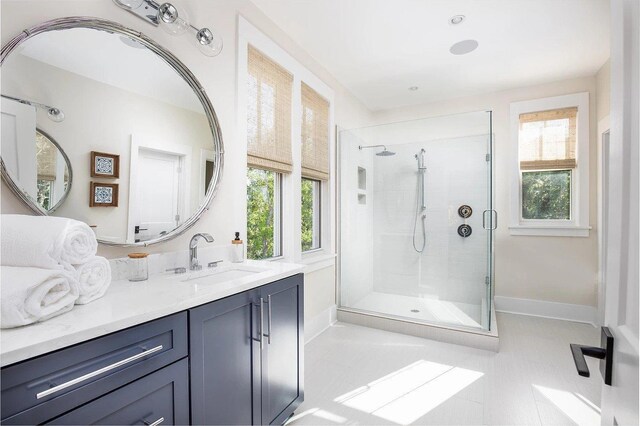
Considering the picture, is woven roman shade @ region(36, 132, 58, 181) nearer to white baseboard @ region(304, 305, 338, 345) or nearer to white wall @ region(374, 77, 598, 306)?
white baseboard @ region(304, 305, 338, 345)

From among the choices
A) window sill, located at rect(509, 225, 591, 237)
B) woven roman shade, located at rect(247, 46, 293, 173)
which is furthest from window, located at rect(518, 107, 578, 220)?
woven roman shade, located at rect(247, 46, 293, 173)

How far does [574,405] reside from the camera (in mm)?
1860

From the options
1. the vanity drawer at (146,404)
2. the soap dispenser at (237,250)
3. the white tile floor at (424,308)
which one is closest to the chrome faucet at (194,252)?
the soap dispenser at (237,250)

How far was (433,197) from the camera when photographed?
332 centimetres

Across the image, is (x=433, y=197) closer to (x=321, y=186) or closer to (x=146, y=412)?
(x=321, y=186)

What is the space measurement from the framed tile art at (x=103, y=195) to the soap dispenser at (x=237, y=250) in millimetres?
699

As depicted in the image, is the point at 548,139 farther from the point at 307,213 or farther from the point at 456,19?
the point at 307,213

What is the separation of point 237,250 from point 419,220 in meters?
2.25

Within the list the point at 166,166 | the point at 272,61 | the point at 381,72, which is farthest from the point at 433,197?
the point at 166,166

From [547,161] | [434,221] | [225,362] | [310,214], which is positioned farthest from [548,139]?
[225,362]

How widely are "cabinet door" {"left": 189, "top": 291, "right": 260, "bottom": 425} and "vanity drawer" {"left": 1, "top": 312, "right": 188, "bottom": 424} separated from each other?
10cm

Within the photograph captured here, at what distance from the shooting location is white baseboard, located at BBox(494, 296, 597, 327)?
333 cm

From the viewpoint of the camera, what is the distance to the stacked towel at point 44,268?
0.78 m

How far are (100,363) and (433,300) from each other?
3109 mm
